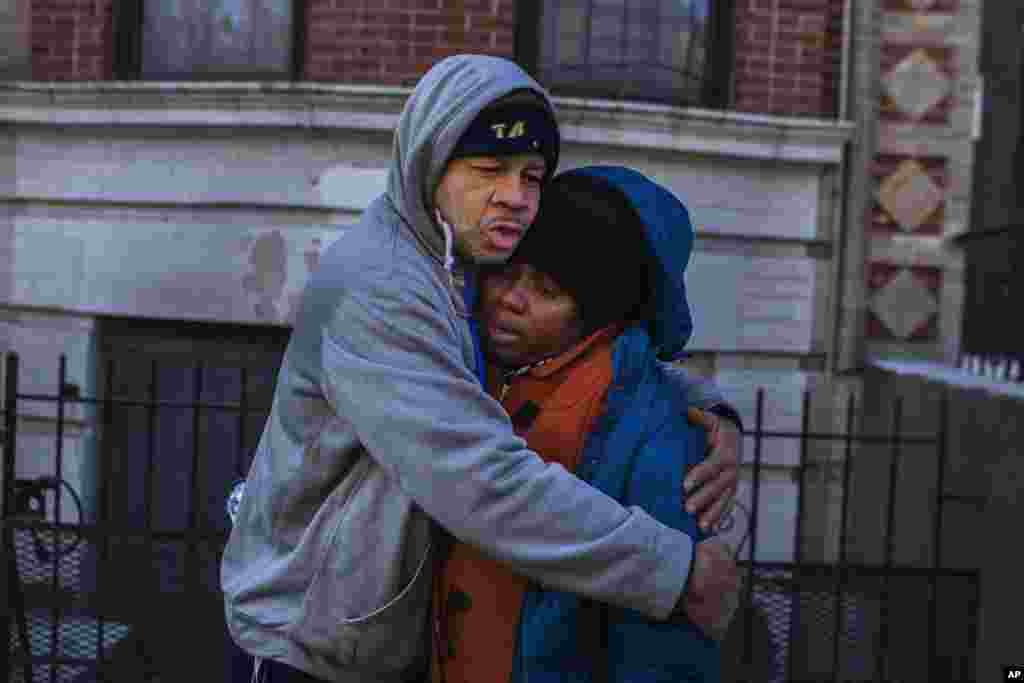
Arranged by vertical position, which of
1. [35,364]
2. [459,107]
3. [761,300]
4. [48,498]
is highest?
[459,107]

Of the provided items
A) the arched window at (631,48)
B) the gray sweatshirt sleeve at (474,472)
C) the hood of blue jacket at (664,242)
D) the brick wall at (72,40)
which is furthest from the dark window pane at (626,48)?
the gray sweatshirt sleeve at (474,472)

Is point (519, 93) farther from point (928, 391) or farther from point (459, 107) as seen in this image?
point (928, 391)

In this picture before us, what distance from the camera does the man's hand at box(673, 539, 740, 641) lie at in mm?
1971

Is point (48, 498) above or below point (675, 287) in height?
below

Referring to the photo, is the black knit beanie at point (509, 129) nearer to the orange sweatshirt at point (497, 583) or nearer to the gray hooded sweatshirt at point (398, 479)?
the gray hooded sweatshirt at point (398, 479)

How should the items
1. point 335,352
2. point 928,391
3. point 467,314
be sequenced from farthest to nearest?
point 928,391
point 467,314
point 335,352

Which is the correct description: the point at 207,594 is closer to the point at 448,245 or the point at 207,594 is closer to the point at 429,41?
the point at 429,41

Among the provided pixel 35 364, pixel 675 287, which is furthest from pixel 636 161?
pixel 675 287

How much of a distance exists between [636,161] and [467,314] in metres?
4.49

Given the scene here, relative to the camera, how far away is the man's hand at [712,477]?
206 centimetres

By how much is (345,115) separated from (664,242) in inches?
170

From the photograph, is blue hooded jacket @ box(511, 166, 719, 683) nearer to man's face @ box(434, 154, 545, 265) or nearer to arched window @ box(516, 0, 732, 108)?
man's face @ box(434, 154, 545, 265)

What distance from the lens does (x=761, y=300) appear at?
666 centimetres

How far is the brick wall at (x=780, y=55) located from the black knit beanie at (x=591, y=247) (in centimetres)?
474
